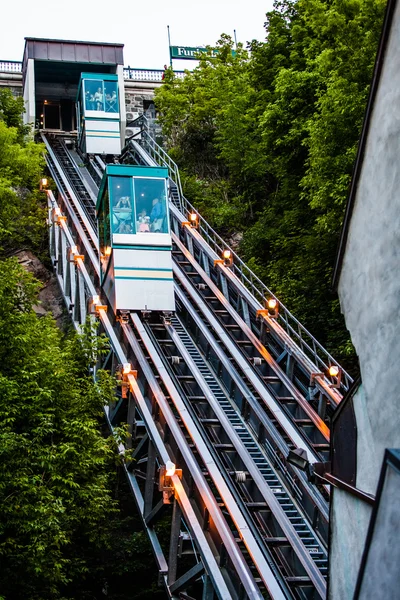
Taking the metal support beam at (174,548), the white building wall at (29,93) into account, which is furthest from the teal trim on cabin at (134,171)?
the white building wall at (29,93)

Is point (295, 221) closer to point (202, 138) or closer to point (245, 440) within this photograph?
point (202, 138)

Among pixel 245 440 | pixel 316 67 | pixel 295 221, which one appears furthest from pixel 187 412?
pixel 316 67

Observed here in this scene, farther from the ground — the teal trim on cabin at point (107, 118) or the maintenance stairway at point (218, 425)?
the teal trim on cabin at point (107, 118)

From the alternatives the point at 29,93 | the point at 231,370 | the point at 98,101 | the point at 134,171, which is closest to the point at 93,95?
the point at 98,101

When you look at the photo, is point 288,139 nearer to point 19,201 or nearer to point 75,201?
point 75,201

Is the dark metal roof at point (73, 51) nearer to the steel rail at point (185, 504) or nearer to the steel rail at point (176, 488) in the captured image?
the steel rail at point (176, 488)

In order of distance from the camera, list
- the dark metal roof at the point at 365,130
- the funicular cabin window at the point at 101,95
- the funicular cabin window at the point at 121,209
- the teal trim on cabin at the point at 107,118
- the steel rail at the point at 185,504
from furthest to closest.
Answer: the funicular cabin window at the point at 101,95 < the teal trim on cabin at the point at 107,118 < the funicular cabin window at the point at 121,209 < the steel rail at the point at 185,504 < the dark metal roof at the point at 365,130
